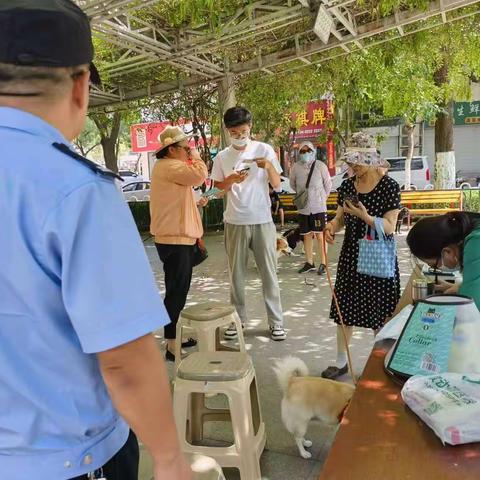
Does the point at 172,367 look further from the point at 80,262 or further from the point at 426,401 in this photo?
the point at 80,262

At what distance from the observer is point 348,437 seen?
133 centimetres

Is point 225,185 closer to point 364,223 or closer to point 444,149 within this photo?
point 364,223

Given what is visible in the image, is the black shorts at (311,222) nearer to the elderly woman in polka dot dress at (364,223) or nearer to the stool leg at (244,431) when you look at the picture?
the elderly woman in polka dot dress at (364,223)

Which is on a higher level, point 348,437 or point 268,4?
point 268,4

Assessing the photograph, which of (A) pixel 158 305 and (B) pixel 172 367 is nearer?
(A) pixel 158 305

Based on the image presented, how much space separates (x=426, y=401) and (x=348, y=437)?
0.81 ft

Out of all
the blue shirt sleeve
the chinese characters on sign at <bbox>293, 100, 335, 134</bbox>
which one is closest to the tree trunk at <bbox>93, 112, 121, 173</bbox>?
the chinese characters on sign at <bbox>293, 100, 335, 134</bbox>

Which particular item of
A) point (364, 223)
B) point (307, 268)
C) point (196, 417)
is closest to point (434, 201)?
point (307, 268)

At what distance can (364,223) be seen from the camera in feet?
9.76

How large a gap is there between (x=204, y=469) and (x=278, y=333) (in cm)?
278

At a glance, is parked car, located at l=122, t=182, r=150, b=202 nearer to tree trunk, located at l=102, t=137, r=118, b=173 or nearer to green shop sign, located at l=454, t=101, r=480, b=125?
tree trunk, located at l=102, t=137, r=118, b=173

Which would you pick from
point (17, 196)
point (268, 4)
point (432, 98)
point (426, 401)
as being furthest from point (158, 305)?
point (432, 98)

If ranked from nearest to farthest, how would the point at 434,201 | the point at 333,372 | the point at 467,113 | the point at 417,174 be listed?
the point at 333,372 < the point at 434,201 < the point at 417,174 < the point at 467,113

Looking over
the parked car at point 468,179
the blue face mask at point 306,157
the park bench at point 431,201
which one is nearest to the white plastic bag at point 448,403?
the blue face mask at point 306,157
